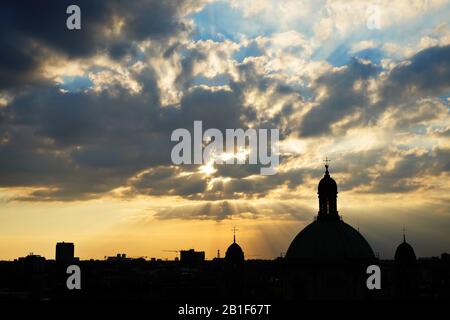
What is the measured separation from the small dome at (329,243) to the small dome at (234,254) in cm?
1459

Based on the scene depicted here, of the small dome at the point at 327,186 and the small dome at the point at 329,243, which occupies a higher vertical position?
the small dome at the point at 327,186

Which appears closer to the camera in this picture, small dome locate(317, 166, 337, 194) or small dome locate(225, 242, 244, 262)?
small dome locate(317, 166, 337, 194)

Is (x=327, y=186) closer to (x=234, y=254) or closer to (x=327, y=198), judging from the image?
(x=327, y=198)

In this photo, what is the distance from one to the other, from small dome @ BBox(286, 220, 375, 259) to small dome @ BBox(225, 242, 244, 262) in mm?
14588

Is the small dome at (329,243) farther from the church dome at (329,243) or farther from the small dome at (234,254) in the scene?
the small dome at (234,254)

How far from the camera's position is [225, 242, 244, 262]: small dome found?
10456 cm

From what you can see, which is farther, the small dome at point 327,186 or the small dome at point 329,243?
the small dome at point 327,186

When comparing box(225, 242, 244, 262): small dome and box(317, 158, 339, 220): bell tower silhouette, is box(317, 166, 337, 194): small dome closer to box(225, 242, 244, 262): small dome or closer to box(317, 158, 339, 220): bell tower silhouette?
box(317, 158, 339, 220): bell tower silhouette

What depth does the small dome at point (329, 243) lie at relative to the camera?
3460 inches

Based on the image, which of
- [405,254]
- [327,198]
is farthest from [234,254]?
[405,254]

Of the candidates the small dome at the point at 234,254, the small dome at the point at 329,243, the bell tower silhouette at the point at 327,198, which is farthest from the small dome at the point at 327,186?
the small dome at the point at 234,254

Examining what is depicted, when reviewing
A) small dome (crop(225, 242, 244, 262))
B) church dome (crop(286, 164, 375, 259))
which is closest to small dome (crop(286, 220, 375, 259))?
church dome (crop(286, 164, 375, 259))
